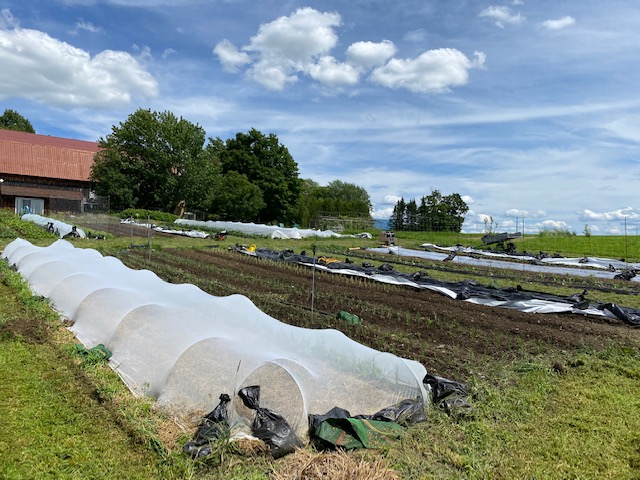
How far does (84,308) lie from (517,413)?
493 centimetres

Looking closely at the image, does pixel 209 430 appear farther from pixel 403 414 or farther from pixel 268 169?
pixel 268 169

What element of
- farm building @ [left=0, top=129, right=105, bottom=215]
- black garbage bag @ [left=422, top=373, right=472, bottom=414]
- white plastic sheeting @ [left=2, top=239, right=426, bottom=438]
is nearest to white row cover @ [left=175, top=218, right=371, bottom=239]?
farm building @ [left=0, top=129, right=105, bottom=215]

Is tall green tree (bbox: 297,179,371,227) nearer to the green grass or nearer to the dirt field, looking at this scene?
the dirt field

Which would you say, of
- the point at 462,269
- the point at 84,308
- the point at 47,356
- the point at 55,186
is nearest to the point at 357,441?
the point at 47,356

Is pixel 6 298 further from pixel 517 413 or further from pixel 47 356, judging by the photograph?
pixel 517 413

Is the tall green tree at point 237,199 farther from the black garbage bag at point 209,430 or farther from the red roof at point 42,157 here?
the black garbage bag at point 209,430

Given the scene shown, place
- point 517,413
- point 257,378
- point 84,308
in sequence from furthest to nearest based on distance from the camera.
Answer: point 84,308
point 517,413
point 257,378

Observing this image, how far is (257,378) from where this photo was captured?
333 cm

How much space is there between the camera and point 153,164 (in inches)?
1273

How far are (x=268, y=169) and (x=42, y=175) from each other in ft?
55.5

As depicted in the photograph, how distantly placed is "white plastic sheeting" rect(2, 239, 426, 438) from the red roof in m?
32.6

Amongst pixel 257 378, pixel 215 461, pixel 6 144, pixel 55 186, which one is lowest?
pixel 215 461

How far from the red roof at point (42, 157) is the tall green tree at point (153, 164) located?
2865mm

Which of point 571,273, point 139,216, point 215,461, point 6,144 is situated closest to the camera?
point 215,461
